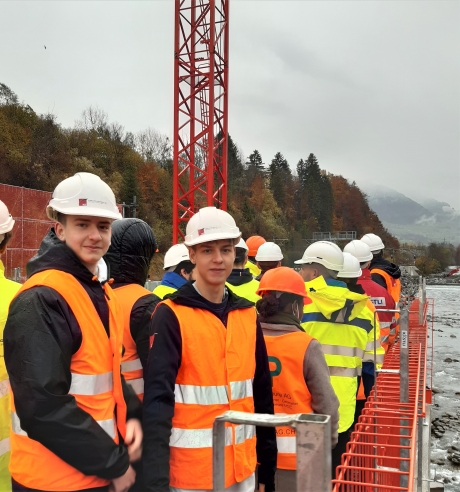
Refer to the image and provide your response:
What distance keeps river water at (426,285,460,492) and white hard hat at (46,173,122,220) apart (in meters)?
9.84

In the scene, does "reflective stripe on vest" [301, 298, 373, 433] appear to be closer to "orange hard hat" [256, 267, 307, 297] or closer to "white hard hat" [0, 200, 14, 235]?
"orange hard hat" [256, 267, 307, 297]

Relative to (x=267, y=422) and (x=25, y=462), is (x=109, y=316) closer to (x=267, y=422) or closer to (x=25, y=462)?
(x=25, y=462)

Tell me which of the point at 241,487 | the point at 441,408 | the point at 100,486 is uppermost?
the point at 100,486

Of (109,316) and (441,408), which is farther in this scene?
(441,408)

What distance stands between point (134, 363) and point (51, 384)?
872 mm

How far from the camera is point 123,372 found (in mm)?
2494

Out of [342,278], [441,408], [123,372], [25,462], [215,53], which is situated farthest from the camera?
[215,53]

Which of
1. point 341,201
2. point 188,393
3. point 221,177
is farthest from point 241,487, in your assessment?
point 341,201

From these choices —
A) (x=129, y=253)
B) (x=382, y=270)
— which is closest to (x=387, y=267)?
(x=382, y=270)

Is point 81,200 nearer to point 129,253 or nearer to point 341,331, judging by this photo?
point 129,253

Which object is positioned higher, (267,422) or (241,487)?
→ (267,422)

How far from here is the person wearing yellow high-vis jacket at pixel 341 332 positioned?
3529 mm

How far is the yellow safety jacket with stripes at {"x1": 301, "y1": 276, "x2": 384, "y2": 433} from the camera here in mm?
3533

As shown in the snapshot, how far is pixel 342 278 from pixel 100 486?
3.34 meters
